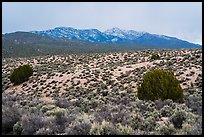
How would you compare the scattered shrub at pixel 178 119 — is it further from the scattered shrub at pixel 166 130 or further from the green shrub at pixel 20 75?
the green shrub at pixel 20 75

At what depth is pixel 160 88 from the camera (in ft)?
56.2

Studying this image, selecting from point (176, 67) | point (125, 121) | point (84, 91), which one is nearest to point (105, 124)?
point (125, 121)

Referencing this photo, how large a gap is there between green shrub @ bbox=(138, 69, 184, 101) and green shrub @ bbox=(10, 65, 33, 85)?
1901 cm

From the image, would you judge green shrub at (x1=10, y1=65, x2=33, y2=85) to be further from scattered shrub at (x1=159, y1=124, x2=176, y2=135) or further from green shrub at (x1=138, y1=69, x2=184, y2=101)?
scattered shrub at (x1=159, y1=124, x2=176, y2=135)

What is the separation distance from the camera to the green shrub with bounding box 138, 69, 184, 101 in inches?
669

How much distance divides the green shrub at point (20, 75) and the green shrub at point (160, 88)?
19.0 m

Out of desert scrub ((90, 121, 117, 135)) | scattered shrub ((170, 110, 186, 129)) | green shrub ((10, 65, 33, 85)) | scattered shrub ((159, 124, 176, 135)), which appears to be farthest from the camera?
green shrub ((10, 65, 33, 85))

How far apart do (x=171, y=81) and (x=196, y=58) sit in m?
18.8

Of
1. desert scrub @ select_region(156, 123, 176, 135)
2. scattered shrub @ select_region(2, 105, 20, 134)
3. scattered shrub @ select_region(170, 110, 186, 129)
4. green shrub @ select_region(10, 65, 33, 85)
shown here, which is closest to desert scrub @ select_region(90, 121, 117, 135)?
desert scrub @ select_region(156, 123, 176, 135)

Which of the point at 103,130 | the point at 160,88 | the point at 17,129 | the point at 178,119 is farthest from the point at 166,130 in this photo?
the point at 160,88

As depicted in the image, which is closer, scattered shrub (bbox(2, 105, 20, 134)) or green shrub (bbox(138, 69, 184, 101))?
scattered shrub (bbox(2, 105, 20, 134))

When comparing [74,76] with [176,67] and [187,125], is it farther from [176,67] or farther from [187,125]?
[187,125]

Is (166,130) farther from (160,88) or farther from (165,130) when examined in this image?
(160,88)

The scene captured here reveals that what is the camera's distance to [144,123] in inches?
384
